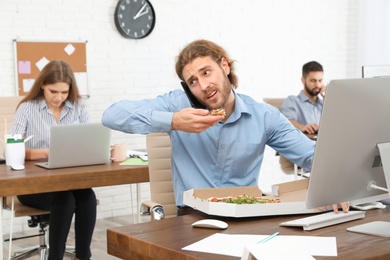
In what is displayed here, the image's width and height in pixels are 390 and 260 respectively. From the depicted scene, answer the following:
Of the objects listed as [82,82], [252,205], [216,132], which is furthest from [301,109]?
[252,205]

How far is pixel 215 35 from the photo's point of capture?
20.6 feet

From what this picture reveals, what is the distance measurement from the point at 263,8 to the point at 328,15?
90cm

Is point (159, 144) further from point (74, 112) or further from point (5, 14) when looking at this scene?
point (5, 14)

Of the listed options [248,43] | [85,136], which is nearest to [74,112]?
[85,136]

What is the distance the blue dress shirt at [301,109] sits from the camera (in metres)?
5.68

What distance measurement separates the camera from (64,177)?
3158 mm

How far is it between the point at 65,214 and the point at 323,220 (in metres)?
2.04

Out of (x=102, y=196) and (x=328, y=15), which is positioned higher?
(x=328, y=15)

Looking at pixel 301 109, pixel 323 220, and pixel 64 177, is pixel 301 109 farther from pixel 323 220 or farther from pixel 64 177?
pixel 323 220

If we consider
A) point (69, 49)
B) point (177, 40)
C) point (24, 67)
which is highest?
point (177, 40)

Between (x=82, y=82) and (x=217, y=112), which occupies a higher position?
(x=82, y=82)

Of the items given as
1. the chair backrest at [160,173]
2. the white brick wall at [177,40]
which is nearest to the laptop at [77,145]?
the chair backrest at [160,173]

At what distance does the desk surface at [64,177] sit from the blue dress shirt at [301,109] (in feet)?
8.18

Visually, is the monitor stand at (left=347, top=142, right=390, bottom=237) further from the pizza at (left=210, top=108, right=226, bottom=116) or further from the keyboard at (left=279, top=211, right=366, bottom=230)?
the pizza at (left=210, top=108, right=226, bottom=116)
